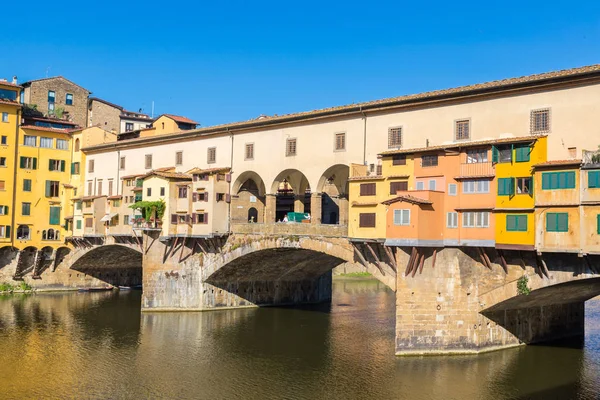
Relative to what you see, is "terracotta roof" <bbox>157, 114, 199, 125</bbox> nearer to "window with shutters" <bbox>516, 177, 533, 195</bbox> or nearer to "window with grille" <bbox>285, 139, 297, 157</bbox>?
"window with grille" <bbox>285, 139, 297, 157</bbox>

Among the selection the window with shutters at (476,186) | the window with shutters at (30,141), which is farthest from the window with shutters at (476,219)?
the window with shutters at (30,141)

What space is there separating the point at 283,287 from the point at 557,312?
1037 inches

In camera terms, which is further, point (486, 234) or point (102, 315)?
point (102, 315)

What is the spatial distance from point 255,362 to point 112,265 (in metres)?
40.4

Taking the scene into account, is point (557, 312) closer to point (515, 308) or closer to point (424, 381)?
point (515, 308)

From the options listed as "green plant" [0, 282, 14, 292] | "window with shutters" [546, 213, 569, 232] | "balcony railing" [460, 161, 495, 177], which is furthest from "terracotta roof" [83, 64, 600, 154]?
"green plant" [0, 282, 14, 292]

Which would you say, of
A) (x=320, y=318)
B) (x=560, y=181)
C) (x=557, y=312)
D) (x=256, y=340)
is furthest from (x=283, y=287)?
(x=560, y=181)

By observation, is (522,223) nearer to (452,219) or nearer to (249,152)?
(452,219)

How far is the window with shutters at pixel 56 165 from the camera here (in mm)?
69875

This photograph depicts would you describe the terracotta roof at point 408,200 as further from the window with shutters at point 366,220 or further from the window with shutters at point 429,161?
the window with shutters at point 366,220

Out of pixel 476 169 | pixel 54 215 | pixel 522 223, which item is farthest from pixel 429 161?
pixel 54 215

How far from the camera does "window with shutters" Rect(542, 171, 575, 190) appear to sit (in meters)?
30.7

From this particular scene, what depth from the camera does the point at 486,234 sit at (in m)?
34.4

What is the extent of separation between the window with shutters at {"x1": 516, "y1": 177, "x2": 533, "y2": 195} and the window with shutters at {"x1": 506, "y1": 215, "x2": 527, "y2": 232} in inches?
50.9
